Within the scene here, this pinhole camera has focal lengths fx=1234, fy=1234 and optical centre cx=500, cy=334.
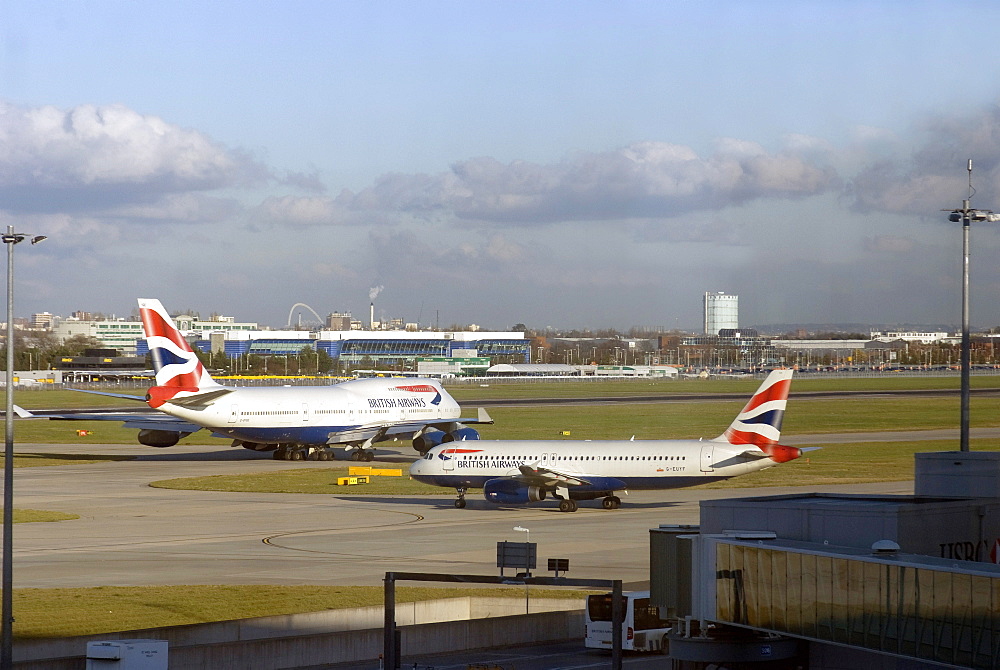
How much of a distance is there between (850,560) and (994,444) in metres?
83.0

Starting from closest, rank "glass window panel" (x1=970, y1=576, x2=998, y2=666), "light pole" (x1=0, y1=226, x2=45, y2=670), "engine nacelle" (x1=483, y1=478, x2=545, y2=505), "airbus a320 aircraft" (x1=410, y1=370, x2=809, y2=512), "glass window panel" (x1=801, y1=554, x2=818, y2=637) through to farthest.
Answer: "glass window panel" (x1=970, y1=576, x2=998, y2=666) → "glass window panel" (x1=801, y1=554, x2=818, y2=637) → "light pole" (x1=0, y1=226, x2=45, y2=670) → "airbus a320 aircraft" (x1=410, y1=370, x2=809, y2=512) → "engine nacelle" (x1=483, y1=478, x2=545, y2=505)

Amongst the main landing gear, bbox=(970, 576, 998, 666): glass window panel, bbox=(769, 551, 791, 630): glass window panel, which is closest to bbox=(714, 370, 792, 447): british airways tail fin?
the main landing gear

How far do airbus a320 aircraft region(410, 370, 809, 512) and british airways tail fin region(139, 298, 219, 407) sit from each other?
94.0ft

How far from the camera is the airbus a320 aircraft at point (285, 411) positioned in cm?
8500

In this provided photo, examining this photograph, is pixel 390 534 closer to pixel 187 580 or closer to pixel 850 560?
pixel 187 580

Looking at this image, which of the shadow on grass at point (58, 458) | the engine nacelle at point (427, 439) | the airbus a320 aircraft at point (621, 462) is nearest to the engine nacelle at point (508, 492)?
the airbus a320 aircraft at point (621, 462)

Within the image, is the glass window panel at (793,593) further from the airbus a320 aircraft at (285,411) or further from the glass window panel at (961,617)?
the airbus a320 aircraft at (285,411)

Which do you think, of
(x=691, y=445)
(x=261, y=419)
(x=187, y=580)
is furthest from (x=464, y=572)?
(x=261, y=419)

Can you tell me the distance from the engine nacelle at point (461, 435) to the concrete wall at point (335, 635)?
45.9m

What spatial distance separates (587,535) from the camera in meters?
52.1

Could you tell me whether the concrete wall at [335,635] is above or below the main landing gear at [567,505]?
above

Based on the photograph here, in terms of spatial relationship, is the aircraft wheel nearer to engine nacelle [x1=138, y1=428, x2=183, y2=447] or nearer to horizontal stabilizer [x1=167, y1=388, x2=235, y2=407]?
horizontal stabilizer [x1=167, y1=388, x2=235, y2=407]

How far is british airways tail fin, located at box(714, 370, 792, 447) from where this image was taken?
61.3 m

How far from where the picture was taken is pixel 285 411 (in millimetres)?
89688
